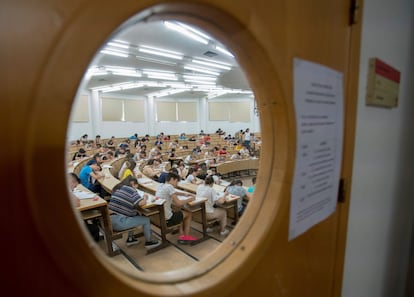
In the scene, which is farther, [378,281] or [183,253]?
[183,253]

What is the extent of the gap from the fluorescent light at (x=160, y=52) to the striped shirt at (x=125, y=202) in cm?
381

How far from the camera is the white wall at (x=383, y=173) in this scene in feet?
3.83

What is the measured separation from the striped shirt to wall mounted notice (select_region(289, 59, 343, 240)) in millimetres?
2876

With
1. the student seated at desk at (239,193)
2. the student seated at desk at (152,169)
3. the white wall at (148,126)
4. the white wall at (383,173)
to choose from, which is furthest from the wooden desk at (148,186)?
the white wall at (148,126)

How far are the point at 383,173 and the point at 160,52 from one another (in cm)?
590

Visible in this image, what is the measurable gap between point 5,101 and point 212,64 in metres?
7.41

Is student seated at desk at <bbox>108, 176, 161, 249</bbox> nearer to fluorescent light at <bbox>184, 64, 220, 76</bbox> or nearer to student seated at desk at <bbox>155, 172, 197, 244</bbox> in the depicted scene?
student seated at desk at <bbox>155, 172, 197, 244</bbox>

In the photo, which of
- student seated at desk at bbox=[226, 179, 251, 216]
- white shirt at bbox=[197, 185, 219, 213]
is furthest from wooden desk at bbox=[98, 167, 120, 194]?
student seated at desk at bbox=[226, 179, 251, 216]

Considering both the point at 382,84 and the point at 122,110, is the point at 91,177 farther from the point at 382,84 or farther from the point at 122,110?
the point at 122,110

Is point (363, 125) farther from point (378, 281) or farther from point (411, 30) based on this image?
point (378, 281)

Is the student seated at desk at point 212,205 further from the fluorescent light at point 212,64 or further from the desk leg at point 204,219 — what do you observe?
the fluorescent light at point 212,64

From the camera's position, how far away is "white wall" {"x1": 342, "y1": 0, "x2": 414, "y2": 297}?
117cm

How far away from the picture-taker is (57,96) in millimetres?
380

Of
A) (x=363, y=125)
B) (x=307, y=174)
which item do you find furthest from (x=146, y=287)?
(x=363, y=125)
